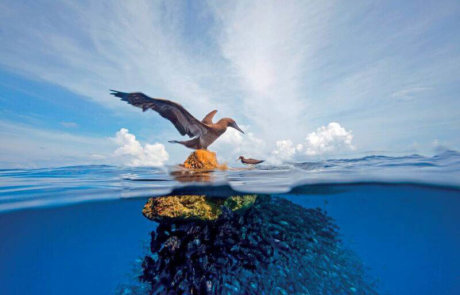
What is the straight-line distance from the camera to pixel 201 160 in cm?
543

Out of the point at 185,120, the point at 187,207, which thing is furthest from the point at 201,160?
the point at 187,207

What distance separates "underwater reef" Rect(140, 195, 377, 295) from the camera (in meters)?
4.36

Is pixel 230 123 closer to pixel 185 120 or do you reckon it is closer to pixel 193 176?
pixel 185 120

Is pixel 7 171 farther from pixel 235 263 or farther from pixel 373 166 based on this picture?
pixel 373 166

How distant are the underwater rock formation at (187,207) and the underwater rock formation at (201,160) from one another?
2.93 ft

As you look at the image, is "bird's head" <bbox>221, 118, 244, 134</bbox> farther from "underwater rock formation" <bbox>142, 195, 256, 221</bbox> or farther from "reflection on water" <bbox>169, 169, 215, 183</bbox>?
"underwater rock formation" <bbox>142, 195, 256, 221</bbox>

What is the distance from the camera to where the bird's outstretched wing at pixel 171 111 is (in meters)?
4.20

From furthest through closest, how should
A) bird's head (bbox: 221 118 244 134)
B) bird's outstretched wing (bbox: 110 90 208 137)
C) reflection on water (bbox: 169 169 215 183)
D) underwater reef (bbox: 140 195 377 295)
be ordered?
reflection on water (bbox: 169 169 215 183) → bird's head (bbox: 221 118 244 134) → underwater reef (bbox: 140 195 377 295) → bird's outstretched wing (bbox: 110 90 208 137)

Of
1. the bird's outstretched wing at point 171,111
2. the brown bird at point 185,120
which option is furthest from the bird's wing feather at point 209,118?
the bird's outstretched wing at point 171,111

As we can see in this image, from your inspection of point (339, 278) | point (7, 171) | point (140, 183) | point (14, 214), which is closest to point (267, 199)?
point (339, 278)

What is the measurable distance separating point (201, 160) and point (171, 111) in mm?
1477

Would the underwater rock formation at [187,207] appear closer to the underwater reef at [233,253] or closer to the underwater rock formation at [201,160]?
the underwater reef at [233,253]

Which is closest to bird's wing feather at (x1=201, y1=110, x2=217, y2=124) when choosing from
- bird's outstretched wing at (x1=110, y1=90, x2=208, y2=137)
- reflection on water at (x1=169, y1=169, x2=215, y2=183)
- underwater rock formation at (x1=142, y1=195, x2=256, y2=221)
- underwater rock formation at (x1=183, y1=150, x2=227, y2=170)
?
bird's outstretched wing at (x1=110, y1=90, x2=208, y2=137)

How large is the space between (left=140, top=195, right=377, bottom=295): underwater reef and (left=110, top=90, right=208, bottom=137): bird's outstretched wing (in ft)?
5.51
